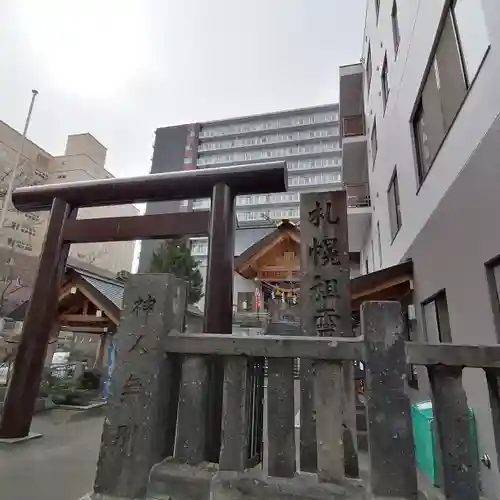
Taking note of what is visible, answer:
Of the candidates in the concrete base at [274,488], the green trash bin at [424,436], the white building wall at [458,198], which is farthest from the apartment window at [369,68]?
the concrete base at [274,488]

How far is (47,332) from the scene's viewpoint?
5449 millimetres

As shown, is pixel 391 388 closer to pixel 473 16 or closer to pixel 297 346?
pixel 297 346

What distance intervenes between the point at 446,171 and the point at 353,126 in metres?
9.51

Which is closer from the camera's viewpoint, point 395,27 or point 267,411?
point 267,411

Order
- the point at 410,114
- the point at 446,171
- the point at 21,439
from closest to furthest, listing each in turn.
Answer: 1. the point at 446,171
2. the point at 21,439
3. the point at 410,114

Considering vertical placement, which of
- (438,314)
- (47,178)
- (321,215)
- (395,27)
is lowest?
(438,314)

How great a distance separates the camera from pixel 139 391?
212 cm

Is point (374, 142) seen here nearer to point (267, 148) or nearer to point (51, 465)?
point (51, 465)

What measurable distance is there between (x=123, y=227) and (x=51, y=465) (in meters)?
3.29

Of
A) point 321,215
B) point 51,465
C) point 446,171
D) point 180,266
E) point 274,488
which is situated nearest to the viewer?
point 274,488

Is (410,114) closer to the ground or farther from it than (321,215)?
farther from it

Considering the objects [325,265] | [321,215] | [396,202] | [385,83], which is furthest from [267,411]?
[385,83]

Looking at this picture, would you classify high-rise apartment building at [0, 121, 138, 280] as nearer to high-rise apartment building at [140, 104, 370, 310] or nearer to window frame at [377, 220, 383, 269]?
high-rise apartment building at [140, 104, 370, 310]

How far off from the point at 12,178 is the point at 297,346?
19.3m
